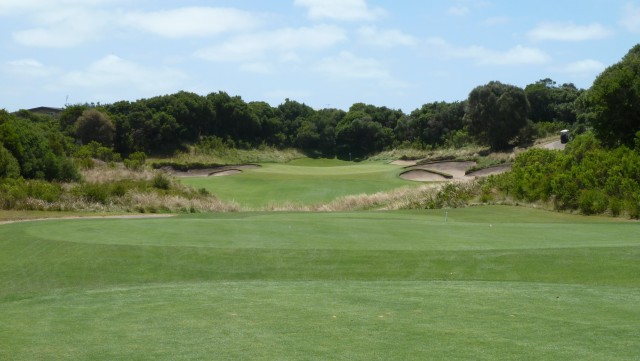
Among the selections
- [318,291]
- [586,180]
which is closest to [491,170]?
[586,180]

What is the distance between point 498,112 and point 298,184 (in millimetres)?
22566

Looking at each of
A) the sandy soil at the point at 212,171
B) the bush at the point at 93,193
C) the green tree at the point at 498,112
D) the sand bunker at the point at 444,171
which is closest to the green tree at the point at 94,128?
the sandy soil at the point at 212,171

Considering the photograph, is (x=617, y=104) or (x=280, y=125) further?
(x=280, y=125)

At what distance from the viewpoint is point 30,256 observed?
54.9 feet

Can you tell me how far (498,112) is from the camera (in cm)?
6512

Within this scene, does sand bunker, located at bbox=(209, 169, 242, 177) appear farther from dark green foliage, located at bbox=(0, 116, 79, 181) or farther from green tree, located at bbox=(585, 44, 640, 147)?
green tree, located at bbox=(585, 44, 640, 147)

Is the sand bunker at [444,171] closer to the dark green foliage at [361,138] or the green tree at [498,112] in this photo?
the green tree at [498,112]

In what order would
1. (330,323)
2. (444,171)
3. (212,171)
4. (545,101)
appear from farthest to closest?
(545,101), (212,171), (444,171), (330,323)

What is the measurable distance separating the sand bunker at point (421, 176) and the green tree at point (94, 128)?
91.2ft

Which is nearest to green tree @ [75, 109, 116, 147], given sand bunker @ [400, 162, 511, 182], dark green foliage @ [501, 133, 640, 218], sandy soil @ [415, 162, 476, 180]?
sand bunker @ [400, 162, 511, 182]

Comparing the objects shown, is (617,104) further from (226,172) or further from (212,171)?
(212,171)

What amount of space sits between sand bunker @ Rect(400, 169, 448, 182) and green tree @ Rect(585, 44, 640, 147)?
18.4 metres

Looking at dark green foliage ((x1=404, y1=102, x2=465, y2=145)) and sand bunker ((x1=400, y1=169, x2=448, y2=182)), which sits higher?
dark green foliage ((x1=404, y1=102, x2=465, y2=145))

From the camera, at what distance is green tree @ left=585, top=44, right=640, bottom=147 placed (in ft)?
112
